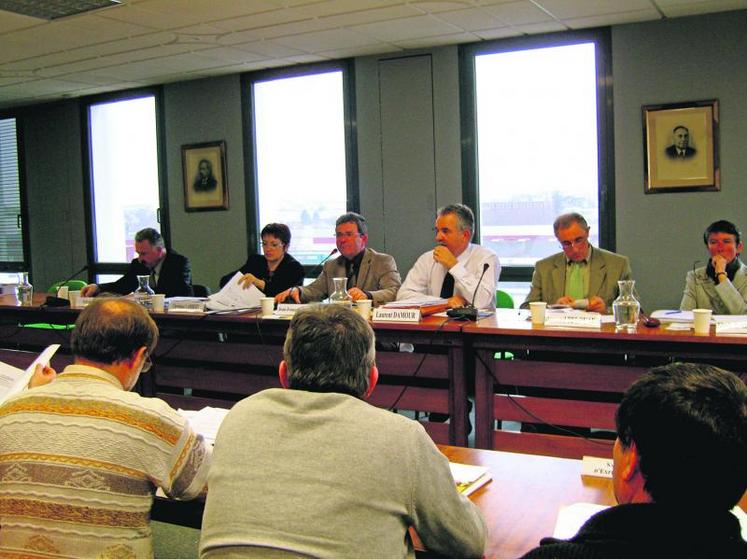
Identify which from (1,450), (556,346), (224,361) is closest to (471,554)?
(1,450)

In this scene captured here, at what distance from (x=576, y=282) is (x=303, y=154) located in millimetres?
3253

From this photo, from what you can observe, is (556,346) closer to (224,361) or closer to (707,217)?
(224,361)

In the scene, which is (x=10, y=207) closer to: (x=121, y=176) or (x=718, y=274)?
(x=121, y=176)

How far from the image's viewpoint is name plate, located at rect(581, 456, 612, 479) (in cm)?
179

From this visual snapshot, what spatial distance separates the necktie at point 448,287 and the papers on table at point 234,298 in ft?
3.40

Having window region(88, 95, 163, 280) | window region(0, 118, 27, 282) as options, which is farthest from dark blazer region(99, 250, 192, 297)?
window region(0, 118, 27, 282)

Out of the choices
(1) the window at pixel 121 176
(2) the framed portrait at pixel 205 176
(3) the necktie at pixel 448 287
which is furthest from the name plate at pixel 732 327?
(1) the window at pixel 121 176

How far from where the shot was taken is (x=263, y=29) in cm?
504

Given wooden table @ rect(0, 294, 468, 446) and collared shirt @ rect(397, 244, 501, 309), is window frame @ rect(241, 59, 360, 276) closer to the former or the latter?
collared shirt @ rect(397, 244, 501, 309)

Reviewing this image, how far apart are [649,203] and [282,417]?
14.5 ft

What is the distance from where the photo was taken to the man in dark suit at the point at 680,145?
199 inches

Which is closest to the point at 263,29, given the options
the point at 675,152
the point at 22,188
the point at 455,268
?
the point at 455,268

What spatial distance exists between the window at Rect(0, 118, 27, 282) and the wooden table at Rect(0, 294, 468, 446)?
11.7ft

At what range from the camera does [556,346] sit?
3098 millimetres
